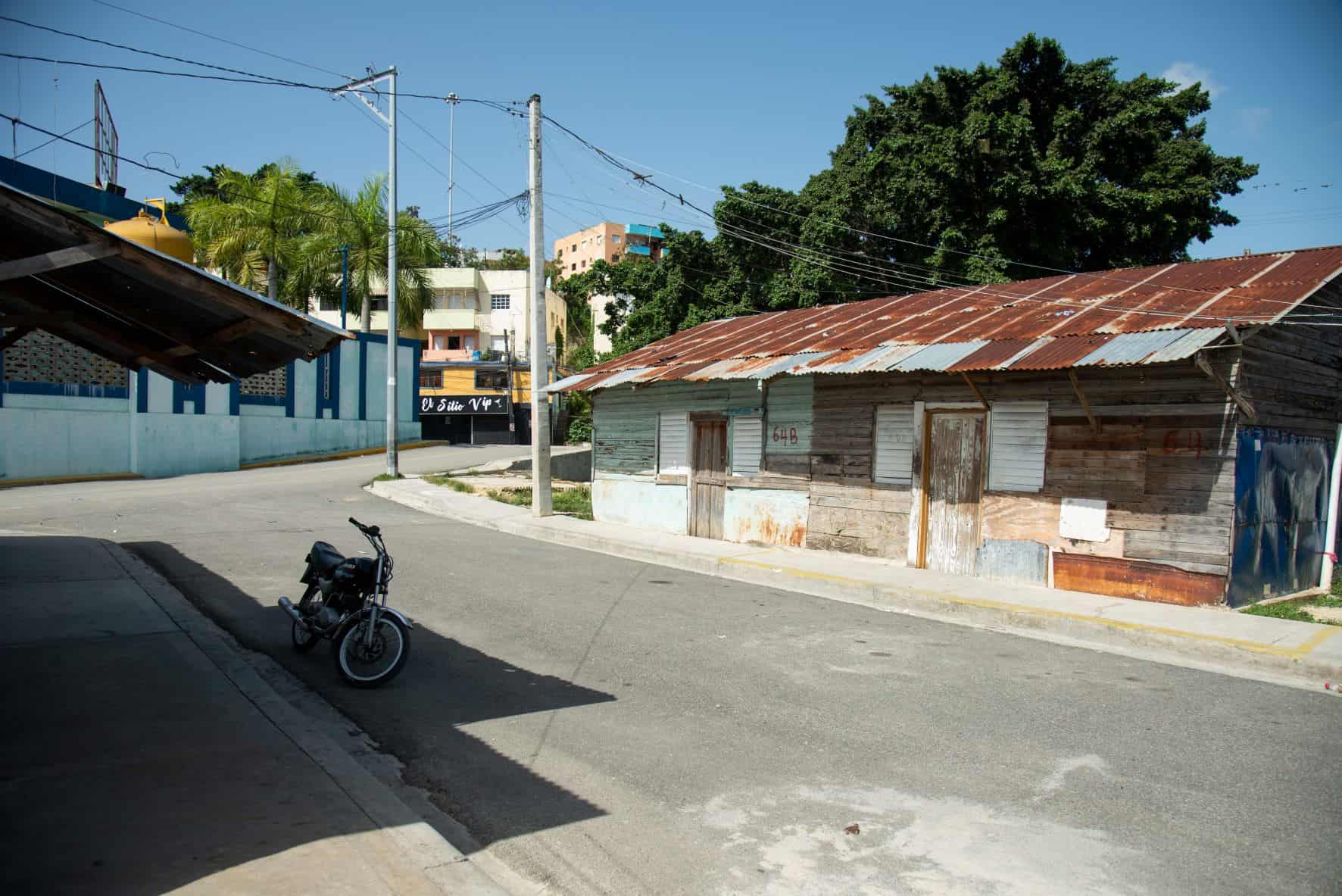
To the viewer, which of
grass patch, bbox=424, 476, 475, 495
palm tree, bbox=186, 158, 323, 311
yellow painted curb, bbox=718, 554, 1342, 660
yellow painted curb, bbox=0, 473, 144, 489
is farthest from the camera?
palm tree, bbox=186, 158, 323, 311

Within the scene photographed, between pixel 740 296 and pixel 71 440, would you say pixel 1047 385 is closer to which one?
pixel 740 296

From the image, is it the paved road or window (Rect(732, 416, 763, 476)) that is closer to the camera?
the paved road

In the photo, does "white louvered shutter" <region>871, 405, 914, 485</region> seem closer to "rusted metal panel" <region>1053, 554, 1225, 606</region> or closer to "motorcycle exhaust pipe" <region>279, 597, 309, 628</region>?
"rusted metal panel" <region>1053, 554, 1225, 606</region>

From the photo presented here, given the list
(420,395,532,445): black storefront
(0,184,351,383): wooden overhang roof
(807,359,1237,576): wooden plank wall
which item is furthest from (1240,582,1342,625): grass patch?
(420,395,532,445): black storefront

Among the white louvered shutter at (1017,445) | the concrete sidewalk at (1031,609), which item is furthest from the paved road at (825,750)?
the white louvered shutter at (1017,445)

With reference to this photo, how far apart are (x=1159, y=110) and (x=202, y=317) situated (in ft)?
89.5

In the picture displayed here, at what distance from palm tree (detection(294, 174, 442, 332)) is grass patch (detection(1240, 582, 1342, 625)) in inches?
1380

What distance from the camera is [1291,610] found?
10.2 m

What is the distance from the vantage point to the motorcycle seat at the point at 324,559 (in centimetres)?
706

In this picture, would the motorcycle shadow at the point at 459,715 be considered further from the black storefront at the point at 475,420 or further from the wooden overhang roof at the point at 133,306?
the black storefront at the point at 475,420

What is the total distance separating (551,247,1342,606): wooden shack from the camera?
10188mm

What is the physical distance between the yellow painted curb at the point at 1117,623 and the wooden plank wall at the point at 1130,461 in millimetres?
1684

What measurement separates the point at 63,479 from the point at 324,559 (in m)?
22.3

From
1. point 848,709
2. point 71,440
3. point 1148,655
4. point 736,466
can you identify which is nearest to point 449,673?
point 848,709
